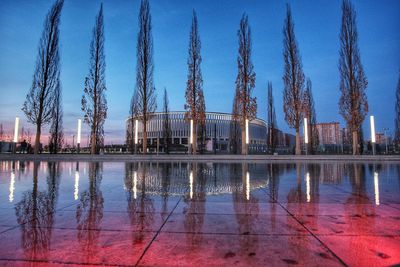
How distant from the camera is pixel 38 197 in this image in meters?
4.77

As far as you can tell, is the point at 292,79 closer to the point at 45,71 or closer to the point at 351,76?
the point at 351,76

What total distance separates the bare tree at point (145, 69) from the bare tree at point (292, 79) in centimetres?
1363

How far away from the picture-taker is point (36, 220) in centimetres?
323

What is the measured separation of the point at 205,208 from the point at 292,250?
1.83 metres

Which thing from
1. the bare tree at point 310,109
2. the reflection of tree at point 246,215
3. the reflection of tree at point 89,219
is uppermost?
the bare tree at point 310,109

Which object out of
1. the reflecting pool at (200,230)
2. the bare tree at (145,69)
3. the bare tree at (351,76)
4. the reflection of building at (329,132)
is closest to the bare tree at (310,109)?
the bare tree at (351,76)

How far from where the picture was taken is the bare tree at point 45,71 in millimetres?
25531

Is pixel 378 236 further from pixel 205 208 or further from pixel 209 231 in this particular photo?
pixel 205 208

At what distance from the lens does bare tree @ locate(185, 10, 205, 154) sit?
2583 cm

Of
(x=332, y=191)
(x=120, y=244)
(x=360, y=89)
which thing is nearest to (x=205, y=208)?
(x=120, y=244)

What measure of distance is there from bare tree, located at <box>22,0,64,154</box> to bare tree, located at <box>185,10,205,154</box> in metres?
13.7

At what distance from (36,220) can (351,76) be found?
28.1 metres

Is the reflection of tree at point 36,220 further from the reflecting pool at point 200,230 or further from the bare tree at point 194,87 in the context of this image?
the bare tree at point 194,87

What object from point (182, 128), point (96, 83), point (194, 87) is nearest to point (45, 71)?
point (96, 83)
